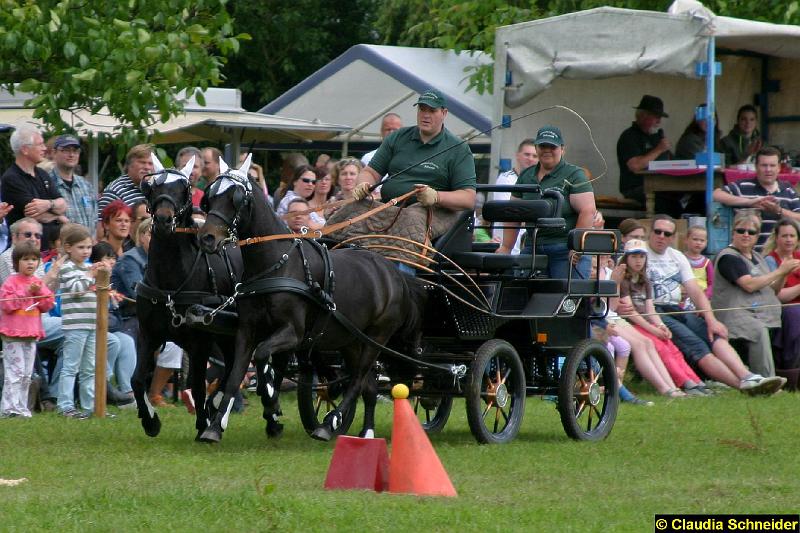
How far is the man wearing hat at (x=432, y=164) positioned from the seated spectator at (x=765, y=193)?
17.5 feet

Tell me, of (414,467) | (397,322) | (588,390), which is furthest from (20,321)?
(414,467)

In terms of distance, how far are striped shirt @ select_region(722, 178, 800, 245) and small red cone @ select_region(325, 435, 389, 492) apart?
8.31 metres

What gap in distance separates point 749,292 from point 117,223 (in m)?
6.38

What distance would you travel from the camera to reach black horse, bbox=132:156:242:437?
946 centimetres

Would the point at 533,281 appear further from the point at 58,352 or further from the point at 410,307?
the point at 58,352

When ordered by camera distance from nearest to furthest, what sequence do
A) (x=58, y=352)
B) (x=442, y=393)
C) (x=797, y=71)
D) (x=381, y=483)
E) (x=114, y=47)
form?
(x=381, y=483) → (x=442, y=393) → (x=58, y=352) → (x=114, y=47) → (x=797, y=71)

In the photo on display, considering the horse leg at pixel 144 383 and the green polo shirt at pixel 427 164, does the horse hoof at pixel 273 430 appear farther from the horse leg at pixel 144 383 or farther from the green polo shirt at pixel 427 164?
the green polo shirt at pixel 427 164

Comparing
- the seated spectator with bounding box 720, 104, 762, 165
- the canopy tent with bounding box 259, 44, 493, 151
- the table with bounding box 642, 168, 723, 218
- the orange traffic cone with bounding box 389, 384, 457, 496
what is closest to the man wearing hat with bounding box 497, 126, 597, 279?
the orange traffic cone with bounding box 389, 384, 457, 496

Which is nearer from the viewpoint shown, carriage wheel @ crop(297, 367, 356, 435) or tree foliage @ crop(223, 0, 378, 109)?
carriage wheel @ crop(297, 367, 356, 435)

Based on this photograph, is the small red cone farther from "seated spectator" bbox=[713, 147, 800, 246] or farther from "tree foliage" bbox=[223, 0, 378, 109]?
"tree foliage" bbox=[223, 0, 378, 109]

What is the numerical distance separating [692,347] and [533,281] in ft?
14.5

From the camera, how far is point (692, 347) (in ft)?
47.6

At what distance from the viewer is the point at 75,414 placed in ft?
37.8

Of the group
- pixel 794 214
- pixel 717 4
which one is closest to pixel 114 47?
pixel 794 214
